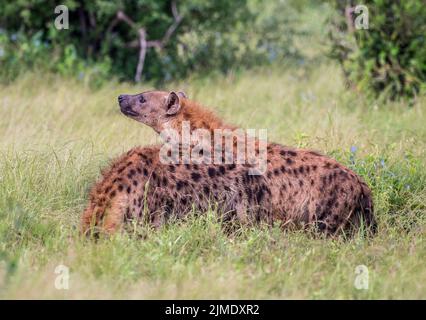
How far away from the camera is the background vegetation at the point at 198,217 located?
4047mm

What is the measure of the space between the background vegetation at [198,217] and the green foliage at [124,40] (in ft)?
1.07

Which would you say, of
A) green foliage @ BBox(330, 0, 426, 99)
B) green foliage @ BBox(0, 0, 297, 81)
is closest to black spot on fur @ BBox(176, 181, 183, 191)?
green foliage @ BBox(330, 0, 426, 99)

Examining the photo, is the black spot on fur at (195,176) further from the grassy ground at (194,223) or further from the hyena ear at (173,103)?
the hyena ear at (173,103)

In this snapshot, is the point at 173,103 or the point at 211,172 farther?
the point at 173,103

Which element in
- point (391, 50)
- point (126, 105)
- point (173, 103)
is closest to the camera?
point (173, 103)

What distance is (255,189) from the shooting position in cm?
488

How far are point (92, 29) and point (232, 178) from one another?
14.8 ft

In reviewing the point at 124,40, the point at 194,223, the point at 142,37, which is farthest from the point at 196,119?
the point at 124,40

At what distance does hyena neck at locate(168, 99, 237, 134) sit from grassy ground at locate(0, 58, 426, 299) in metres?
0.56

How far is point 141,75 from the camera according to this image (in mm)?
9047

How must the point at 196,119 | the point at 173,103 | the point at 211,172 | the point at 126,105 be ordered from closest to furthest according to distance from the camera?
the point at 211,172 < the point at 196,119 < the point at 173,103 < the point at 126,105

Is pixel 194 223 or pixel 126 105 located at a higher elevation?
pixel 126 105

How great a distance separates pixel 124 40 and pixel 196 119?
13.2 feet

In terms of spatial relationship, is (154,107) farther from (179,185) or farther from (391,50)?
(391,50)
